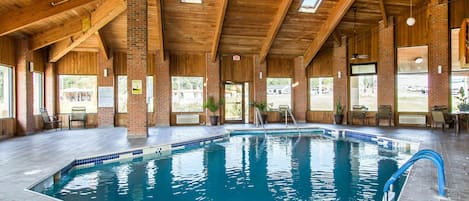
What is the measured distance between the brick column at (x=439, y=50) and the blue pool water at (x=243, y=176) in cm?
451

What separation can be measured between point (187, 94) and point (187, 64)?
120cm

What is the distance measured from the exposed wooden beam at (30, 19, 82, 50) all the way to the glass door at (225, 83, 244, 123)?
6.03m

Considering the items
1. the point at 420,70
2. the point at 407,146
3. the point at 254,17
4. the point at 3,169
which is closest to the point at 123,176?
the point at 3,169

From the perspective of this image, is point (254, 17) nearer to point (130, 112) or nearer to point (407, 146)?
point (130, 112)

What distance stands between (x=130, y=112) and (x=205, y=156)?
108 inches

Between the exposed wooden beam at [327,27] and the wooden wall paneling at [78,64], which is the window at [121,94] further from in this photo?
the exposed wooden beam at [327,27]

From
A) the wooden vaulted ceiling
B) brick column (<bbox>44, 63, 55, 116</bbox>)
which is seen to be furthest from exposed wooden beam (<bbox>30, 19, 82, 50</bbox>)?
brick column (<bbox>44, 63, 55, 116</bbox>)

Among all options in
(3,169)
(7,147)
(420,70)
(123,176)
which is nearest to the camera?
(3,169)

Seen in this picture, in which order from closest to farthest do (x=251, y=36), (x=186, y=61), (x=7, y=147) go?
(x=7, y=147) < (x=251, y=36) < (x=186, y=61)

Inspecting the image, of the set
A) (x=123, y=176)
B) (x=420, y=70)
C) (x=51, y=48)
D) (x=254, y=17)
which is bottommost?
(x=123, y=176)

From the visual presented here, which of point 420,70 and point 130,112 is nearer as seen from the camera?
point 130,112

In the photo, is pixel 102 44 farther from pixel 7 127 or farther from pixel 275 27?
pixel 275 27

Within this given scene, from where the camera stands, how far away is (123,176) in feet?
18.2

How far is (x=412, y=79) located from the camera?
11.9 meters
